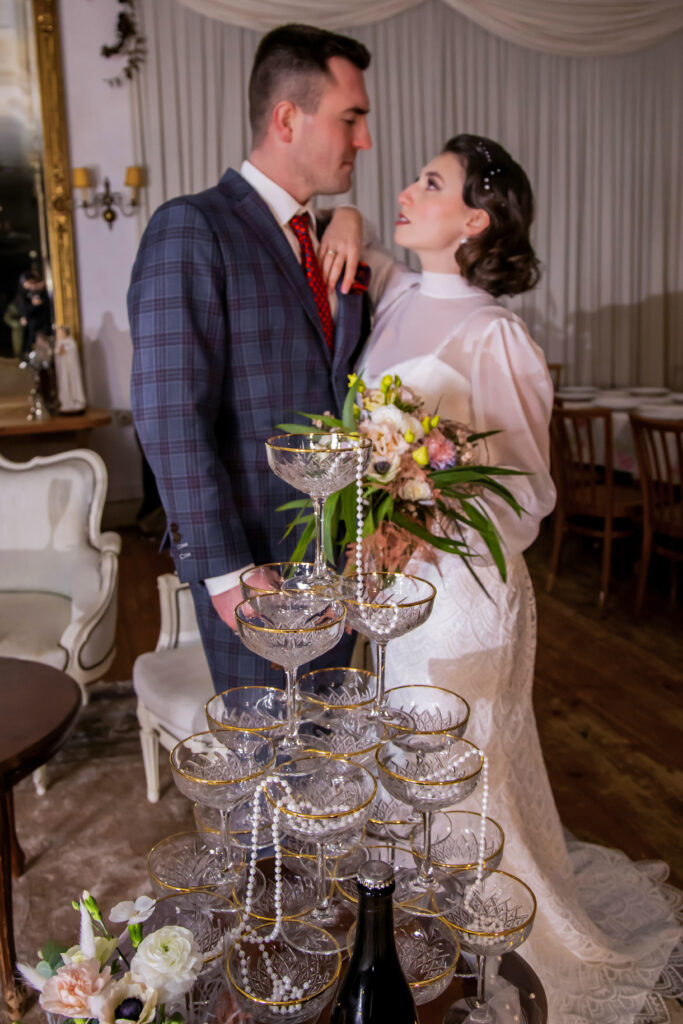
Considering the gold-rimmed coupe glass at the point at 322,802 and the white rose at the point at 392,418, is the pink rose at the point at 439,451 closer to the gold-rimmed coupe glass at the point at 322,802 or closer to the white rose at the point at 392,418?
the white rose at the point at 392,418

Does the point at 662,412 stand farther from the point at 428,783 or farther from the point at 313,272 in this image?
the point at 428,783

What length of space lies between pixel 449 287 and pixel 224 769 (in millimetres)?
1256

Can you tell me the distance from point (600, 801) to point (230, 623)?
152 cm

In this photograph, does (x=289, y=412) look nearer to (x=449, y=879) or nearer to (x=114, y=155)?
(x=449, y=879)

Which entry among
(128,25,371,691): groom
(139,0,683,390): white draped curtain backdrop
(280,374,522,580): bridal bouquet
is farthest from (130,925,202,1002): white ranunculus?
(139,0,683,390): white draped curtain backdrop

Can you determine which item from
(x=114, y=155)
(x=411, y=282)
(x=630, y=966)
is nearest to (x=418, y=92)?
(x=114, y=155)

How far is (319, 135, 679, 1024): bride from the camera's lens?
179 cm

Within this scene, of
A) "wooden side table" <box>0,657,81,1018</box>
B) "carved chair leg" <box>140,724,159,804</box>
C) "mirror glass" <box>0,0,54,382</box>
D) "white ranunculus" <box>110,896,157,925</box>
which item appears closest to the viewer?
"white ranunculus" <box>110,896,157,925</box>

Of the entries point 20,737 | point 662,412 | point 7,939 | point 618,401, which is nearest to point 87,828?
point 7,939

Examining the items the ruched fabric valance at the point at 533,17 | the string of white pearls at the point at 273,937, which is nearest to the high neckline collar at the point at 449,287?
the string of white pearls at the point at 273,937

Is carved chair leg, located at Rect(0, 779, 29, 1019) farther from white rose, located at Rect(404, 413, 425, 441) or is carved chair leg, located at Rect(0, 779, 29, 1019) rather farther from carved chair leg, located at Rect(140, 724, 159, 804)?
white rose, located at Rect(404, 413, 425, 441)

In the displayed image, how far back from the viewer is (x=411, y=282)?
2.11m

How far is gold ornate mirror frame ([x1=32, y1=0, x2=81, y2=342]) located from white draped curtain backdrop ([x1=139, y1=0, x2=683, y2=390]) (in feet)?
1.75

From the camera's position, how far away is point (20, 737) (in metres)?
1.88
